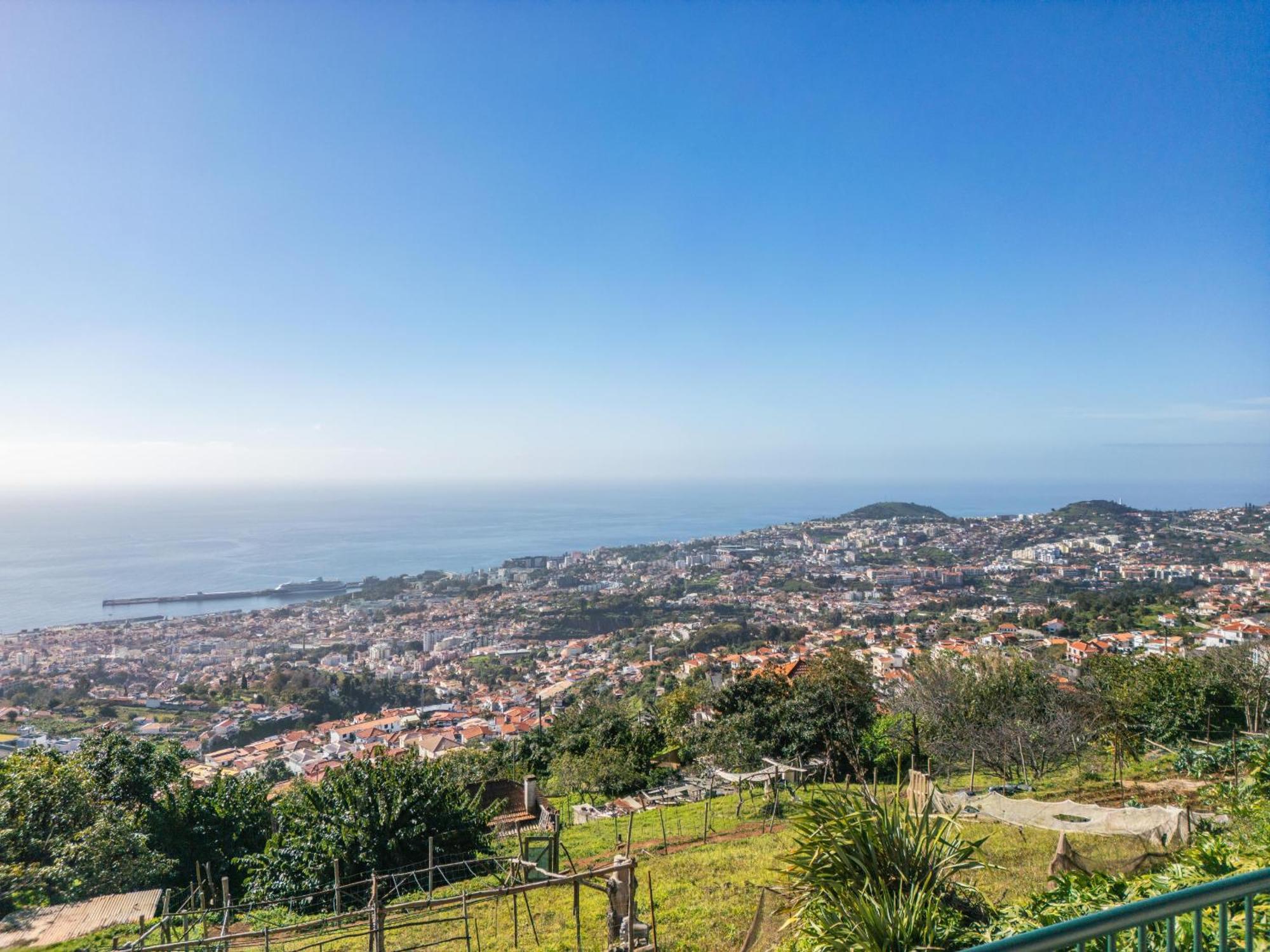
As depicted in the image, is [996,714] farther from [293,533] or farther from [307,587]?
[293,533]

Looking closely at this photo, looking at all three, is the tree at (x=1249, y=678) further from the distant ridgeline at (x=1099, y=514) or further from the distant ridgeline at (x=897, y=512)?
the distant ridgeline at (x=897, y=512)

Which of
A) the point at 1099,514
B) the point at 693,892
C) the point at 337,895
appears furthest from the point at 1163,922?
the point at 1099,514

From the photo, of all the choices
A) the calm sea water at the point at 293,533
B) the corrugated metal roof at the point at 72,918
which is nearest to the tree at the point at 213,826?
the corrugated metal roof at the point at 72,918

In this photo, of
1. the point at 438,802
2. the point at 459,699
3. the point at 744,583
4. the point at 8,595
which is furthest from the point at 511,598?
the point at 438,802

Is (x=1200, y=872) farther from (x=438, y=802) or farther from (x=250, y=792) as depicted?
(x=250, y=792)

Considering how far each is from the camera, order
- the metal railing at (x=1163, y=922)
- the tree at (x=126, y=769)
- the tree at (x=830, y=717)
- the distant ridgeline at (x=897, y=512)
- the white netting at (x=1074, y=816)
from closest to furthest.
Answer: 1. the metal railing at (x=1163, y=922)
2. the white netting at (x=1074, y=816)
3. the tree at (x=126, y=769)
4. the tree at (x=830, y=717)
5. the distant ridgeline at (x=897, y=512)

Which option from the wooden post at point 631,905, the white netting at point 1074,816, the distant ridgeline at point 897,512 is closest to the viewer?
the wooden post at point 631,905

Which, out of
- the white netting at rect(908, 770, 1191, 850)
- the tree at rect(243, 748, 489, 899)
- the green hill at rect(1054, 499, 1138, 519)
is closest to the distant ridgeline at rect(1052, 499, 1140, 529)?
the green hill at rect(1054, 499, 1138, 519)

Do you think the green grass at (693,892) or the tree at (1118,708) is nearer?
the green grass at (693,892)
